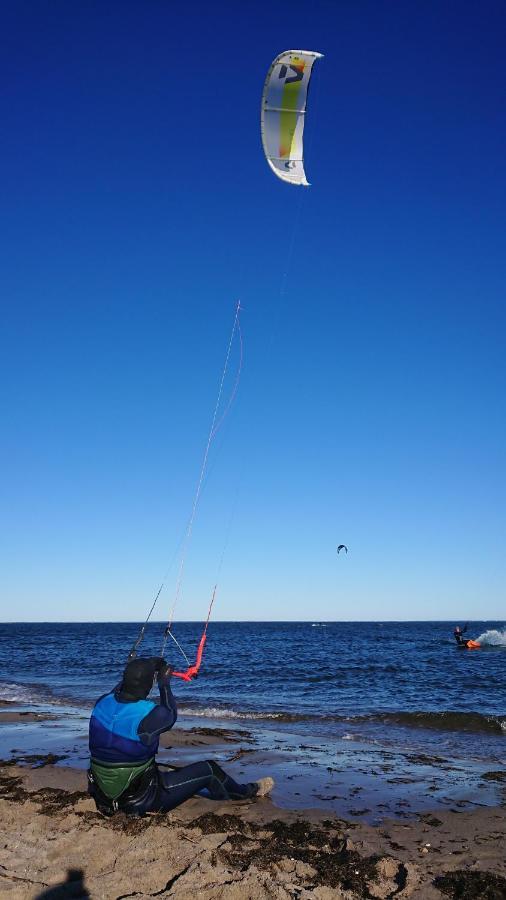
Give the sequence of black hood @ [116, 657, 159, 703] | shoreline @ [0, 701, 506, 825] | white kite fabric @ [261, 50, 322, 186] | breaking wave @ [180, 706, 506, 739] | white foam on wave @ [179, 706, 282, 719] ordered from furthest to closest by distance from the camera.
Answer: white foam on wave @ [179, 706, 282, 719]
breaking wave @ [180, 706, 506, 739]
white kite fabric @ [261, 50, 322, 186]
shoreline @ [0, 701, 506, 825]
black hood @ [116, 657, 159, 703]

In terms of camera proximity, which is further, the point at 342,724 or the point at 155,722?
the point at 342,724

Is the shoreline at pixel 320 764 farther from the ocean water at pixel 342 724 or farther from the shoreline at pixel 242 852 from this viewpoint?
the shoreline at pixel 242 852

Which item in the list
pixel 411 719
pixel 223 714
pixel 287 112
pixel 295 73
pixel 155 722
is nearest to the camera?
pixel 155 722

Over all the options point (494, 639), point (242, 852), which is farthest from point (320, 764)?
point (494, 639)

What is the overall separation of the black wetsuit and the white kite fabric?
908 cm

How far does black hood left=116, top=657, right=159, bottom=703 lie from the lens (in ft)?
20.2

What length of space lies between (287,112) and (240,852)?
11258 mm

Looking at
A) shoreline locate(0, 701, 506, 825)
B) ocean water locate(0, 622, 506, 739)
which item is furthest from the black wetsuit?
ocean water locate(0, 622, 506, 739)

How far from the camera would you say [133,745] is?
605cm

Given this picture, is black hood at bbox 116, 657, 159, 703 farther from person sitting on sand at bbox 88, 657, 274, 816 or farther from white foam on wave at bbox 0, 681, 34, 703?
white foam on wave at bbox 0, 681, 34, 703

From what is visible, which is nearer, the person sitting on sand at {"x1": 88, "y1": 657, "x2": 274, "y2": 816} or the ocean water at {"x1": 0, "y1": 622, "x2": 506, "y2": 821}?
the person sitting on sand at {"x1": 88, "y1": 657, "x2": 274, "y2": 816}

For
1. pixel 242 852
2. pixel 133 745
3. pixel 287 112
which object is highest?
pixel 287 112

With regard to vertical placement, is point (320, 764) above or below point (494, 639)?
above

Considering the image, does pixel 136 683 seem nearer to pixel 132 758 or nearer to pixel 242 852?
pixel 132 758
